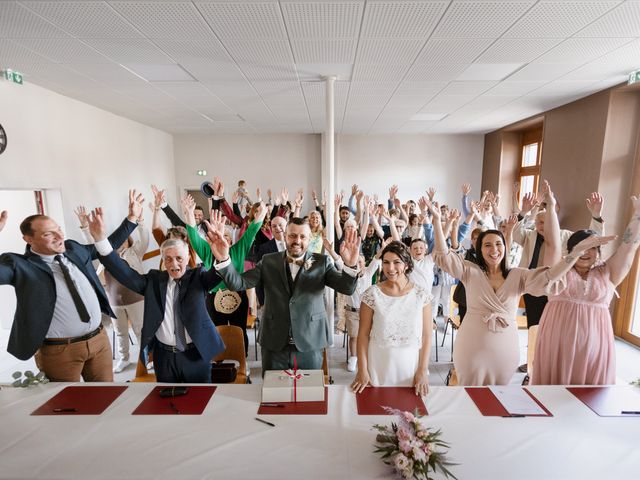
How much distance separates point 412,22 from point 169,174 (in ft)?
25.7

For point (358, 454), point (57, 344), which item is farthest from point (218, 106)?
point (358, 454)

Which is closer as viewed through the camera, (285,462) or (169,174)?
(285,462)

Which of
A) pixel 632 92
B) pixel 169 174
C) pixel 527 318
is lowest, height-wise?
pixel 527 318

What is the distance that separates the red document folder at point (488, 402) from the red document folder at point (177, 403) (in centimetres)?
146

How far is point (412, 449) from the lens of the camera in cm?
138

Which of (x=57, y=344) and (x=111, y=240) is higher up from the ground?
(x=111, y=240)

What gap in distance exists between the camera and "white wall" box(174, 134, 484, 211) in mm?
9305

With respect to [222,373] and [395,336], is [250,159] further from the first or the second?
[395,336]

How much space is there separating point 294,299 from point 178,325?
0.77 meters

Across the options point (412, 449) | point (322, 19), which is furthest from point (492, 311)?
point (322, 19)

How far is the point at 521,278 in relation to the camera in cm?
229

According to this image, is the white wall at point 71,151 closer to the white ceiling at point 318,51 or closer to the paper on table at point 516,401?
the white ceiling at point 318,51

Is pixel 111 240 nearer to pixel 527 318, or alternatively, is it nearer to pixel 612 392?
pixel 612 392

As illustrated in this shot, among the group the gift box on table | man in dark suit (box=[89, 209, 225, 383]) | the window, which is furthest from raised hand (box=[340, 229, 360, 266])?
the window
